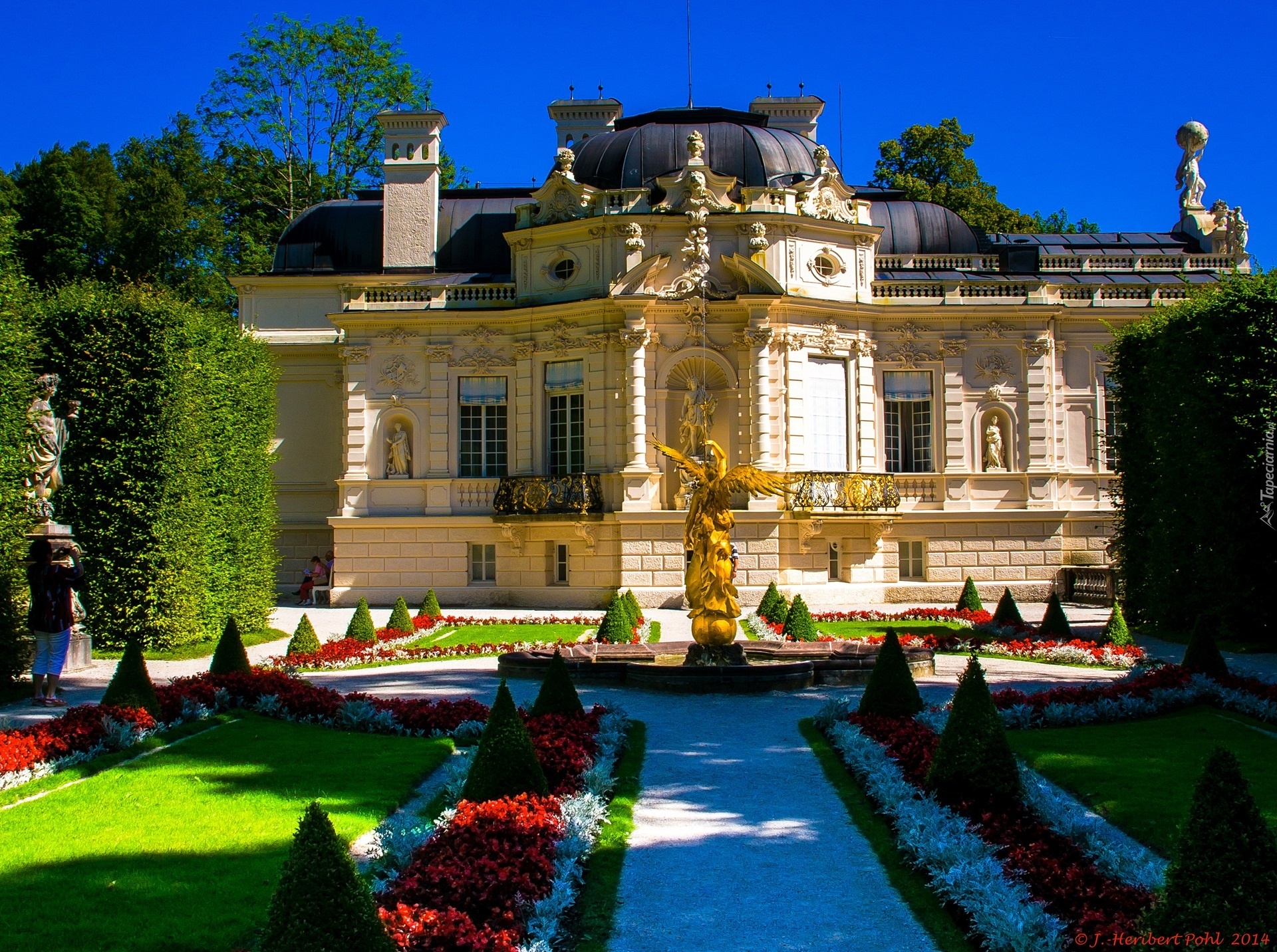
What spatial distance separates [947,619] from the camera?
26438 mm

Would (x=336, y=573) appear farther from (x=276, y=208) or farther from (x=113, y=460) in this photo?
(x=276, y=208)

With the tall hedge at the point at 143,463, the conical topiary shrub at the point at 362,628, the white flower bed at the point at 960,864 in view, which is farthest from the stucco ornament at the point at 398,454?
the white flower bed at the point at 960,864

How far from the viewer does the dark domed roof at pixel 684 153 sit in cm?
3472

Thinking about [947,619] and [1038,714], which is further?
[947,619]

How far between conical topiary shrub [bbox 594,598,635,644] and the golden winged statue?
4.22 meters

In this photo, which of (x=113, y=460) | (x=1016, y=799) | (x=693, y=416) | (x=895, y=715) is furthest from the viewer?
(x=693, y=416)

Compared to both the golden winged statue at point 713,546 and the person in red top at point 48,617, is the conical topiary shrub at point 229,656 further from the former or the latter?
the golden winged statue at point 713,546

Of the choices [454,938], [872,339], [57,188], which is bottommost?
[454,938]

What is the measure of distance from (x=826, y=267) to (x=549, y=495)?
10.4 meters

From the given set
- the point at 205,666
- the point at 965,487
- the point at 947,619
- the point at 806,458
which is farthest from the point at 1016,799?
the point at 965,487

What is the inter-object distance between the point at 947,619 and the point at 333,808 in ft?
62.9

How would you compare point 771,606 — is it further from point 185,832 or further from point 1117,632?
point 185,832

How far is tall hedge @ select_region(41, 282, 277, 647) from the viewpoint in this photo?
21578 millimetres

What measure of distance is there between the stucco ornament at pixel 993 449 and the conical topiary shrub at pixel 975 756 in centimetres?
2609
